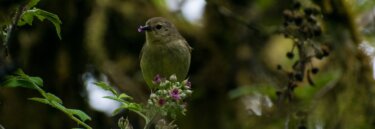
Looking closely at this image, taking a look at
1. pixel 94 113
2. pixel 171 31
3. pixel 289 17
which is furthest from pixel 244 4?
pixel 289 17

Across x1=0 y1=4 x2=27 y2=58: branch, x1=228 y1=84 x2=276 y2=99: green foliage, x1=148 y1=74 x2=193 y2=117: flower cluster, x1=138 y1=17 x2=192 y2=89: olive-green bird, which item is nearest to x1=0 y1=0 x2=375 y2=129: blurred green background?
x1=228 y1=84 x2=276 y2=99: green foliage

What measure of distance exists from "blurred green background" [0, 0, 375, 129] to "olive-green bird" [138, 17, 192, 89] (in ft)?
2.03

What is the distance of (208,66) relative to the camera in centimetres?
645

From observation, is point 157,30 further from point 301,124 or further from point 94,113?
point 94,113

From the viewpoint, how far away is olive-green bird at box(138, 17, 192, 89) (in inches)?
163

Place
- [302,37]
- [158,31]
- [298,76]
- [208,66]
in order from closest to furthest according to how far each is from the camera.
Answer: [298,76], [302,37], [158,31], [208,66]

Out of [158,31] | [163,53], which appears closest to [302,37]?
[163,53]

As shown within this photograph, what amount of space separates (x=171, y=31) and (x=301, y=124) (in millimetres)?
1085

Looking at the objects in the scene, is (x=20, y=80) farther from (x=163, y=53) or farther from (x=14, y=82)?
(x=163, y=53)

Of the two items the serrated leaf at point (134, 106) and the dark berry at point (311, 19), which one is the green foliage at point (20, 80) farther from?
the dark berry at point (311, 19)

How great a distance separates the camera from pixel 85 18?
221 inches

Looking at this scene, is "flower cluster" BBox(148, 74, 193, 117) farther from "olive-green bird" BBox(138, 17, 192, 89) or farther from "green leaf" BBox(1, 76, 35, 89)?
"olive-green bird" BBox(138, 17, 192, 89)

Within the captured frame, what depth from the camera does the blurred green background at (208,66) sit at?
510cm

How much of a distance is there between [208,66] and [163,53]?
2.13 m
